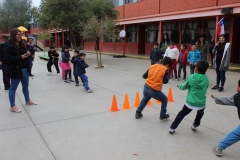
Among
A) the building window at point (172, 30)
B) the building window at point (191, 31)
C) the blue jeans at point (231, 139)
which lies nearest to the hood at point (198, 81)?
the blue jeans at point (231, 139)

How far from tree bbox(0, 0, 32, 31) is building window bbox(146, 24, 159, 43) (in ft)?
112

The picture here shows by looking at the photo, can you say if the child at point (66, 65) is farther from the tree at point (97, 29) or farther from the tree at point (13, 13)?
the tree at point (13, 13)

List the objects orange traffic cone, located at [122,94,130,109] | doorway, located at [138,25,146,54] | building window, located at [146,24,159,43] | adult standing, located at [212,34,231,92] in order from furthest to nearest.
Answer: doorway, located at [138,25,146,54] → building window, located at [146,24,159,43] → adult standing, located at [212,34,231,92] → orange traffic cone, located at [122,94,130,109]

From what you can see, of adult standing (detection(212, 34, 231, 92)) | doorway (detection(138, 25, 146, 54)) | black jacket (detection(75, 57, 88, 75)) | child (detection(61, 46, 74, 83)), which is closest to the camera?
adult standing (detection(212, 34, 231, 92))

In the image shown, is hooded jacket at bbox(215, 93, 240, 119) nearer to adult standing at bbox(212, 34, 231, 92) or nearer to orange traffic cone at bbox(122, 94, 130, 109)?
orange traffic cone at bbox(122, 94, 130, 109)

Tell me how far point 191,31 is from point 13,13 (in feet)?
133

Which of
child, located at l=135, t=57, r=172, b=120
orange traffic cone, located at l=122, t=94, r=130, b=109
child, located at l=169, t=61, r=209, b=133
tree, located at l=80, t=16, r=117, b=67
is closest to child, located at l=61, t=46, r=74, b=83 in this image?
tree, located at l=80, t=16, r=117, b=67

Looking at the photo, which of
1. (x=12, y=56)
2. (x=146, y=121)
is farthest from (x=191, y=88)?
(x=12, y=56)

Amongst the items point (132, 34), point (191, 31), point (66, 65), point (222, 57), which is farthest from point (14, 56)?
point (132, 34)

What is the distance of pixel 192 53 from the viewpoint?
8789 millimetres

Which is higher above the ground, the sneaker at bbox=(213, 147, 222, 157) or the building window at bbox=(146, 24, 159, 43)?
the building window at bbox=(146, 24, 159, 43)

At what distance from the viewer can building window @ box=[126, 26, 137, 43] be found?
922 inches

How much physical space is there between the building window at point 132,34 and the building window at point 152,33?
162 cm

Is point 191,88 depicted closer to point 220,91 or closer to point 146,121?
point 146,121
